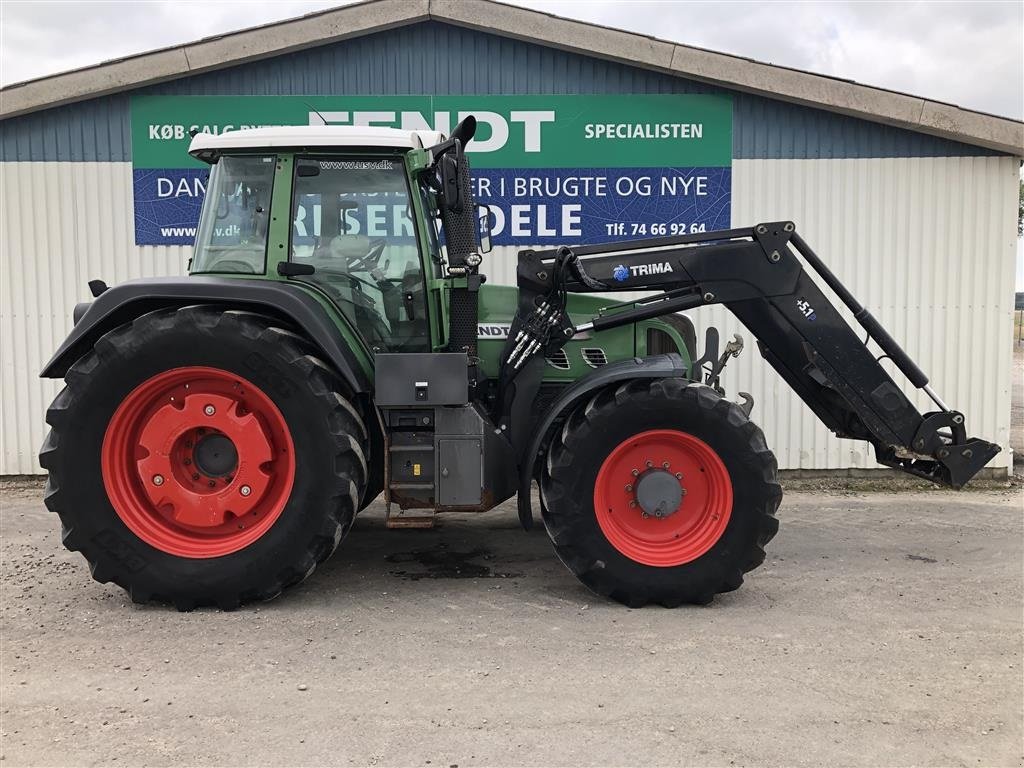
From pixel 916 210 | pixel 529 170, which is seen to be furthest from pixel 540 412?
pixel 916 210

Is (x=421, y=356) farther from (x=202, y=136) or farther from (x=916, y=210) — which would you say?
(x=916, y=210)

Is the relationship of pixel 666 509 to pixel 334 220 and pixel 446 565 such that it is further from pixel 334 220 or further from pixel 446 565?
pixel 334 220

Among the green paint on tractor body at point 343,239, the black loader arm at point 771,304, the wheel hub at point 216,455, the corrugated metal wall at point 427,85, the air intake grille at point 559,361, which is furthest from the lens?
the corrugated metal wall at point 427,85

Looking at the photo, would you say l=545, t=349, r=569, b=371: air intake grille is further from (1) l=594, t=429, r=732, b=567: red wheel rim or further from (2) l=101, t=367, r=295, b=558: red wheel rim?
(2) l=101, t=367, r=295, b=558: red wheel rim

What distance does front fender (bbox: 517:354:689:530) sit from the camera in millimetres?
4863

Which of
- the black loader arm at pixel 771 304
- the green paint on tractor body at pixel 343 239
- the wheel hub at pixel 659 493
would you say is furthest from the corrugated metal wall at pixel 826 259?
the wheel hub at pixel 659 493

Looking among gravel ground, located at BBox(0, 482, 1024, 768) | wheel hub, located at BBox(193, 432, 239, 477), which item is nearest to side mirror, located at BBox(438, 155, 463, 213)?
wheel hub, located at BBox(193, 432, 239, 477)

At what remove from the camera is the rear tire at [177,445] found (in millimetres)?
4660

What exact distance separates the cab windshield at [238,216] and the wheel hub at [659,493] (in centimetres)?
260

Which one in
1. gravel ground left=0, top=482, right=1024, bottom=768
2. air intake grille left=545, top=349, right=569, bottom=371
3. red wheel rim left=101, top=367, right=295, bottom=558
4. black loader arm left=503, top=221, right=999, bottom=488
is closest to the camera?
gravel ground left=0, top=482, right=1024, bottom=768

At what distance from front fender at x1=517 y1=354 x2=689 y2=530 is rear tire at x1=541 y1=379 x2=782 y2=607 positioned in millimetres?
88

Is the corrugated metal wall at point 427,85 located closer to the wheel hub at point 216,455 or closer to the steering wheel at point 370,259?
the steering wheel at point 370,259

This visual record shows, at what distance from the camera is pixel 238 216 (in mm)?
5020

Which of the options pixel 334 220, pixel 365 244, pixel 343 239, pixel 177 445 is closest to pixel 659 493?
pixel 365 244
